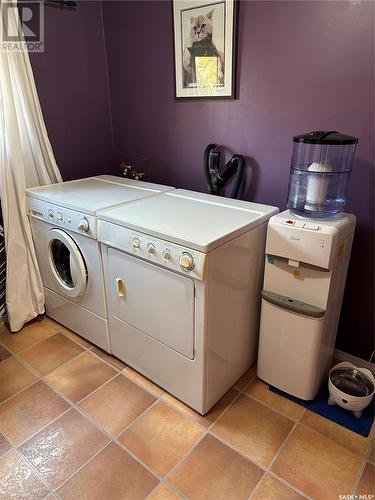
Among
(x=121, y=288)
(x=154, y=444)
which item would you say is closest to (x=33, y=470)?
(x=154, y=444)

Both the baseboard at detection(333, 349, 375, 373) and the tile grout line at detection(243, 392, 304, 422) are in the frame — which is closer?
the tile grout line at detection(243, 392, 304, 422)

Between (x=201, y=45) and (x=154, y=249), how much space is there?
4.14ft

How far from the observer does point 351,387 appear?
1.72 meters

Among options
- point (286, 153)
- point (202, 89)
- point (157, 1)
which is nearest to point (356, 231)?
point (286, 153)

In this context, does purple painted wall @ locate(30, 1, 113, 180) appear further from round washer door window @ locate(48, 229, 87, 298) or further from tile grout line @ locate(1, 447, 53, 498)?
tile grout line @ locate(1, 447, 53, 498)

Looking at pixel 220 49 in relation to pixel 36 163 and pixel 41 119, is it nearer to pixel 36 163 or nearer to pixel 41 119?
pixel 41 119

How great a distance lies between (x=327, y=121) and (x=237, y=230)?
75 centimetres

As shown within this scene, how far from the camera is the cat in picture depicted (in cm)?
188

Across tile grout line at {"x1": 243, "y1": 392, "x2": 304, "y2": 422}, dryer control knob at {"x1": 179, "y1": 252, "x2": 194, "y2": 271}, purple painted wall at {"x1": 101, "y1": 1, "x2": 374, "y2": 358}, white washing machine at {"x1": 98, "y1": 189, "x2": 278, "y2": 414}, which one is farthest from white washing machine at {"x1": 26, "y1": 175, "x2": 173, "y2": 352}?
tile grout line at {"x1": 243, "y1": 392, "x2": 304, "y2": 422}

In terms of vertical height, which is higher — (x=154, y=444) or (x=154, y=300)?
(x=154, y=300)

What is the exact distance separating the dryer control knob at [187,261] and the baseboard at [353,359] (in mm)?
1193

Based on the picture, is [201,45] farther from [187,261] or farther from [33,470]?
[33,470]

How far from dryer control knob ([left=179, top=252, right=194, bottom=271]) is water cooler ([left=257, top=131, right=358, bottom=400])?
1.34 ft

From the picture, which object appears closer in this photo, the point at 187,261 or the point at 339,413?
the point at 187,261
